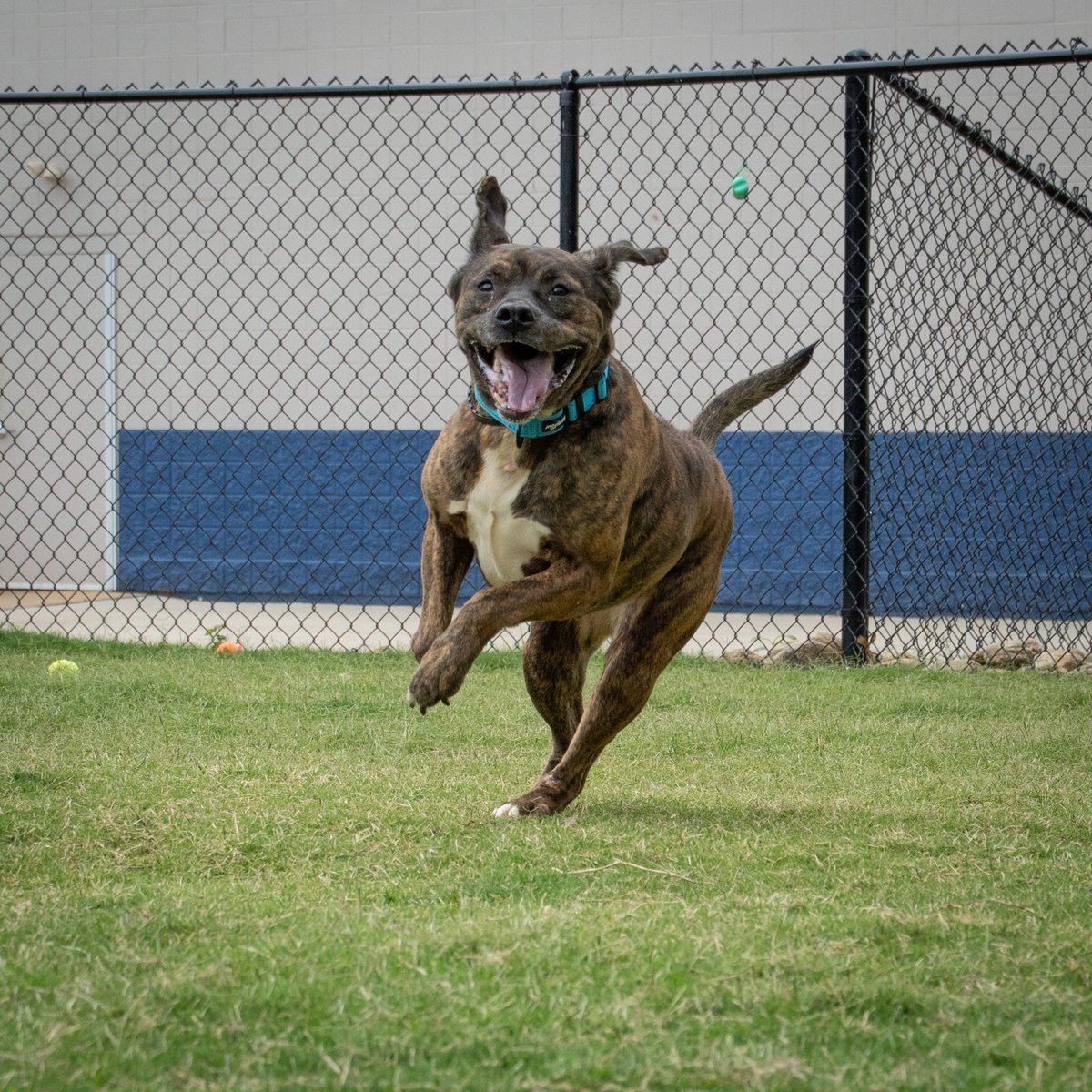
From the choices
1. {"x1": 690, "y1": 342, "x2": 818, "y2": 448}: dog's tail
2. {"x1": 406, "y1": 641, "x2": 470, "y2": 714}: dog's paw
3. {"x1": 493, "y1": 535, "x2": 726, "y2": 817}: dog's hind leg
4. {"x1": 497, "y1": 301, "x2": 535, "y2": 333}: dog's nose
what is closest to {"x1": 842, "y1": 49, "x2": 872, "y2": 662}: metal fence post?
{"x1": 690, "y1": 342, "x2": 818, "y2": 448}: dog's tail

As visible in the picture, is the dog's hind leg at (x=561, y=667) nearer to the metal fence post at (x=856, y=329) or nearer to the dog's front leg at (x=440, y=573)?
the dog's front leg at (x=440, y=573)

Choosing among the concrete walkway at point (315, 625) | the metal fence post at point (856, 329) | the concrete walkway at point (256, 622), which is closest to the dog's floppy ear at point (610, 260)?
the metal fence post at point (856, 329)

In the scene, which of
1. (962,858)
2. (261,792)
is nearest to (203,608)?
(261,792)

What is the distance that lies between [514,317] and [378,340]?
6.89 m

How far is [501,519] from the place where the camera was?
3.47 meters

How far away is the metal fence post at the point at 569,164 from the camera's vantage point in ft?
19.8

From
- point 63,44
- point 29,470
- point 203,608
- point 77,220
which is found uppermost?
point 63,44

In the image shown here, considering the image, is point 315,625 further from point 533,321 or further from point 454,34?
point 533,321

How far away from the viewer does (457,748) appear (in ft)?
15.0

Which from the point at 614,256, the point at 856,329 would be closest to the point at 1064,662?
the point at 856,329

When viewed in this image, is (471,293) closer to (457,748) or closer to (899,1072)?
(457,748)

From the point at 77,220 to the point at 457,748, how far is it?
7.08m

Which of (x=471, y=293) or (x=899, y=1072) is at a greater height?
(x=471, y=293)

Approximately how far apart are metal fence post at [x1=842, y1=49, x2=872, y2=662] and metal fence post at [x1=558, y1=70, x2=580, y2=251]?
1.23m
